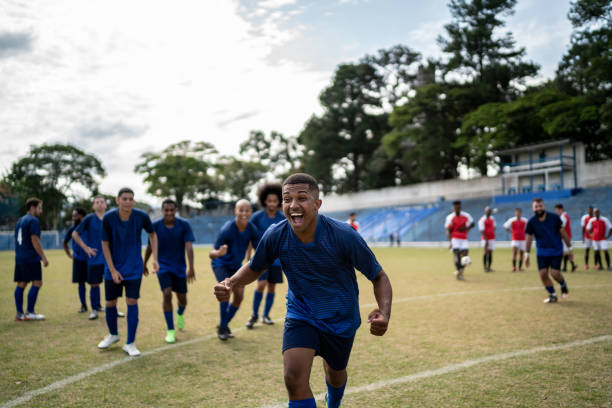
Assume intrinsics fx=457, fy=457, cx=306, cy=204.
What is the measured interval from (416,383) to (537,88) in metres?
48.8

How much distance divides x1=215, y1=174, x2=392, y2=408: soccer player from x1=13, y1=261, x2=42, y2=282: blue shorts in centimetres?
704

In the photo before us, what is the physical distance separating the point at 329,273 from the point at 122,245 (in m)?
4.00

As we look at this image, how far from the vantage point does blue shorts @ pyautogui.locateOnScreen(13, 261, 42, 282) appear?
28.6 feet

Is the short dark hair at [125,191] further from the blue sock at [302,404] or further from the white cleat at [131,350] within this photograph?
the blue sock at [302,404]

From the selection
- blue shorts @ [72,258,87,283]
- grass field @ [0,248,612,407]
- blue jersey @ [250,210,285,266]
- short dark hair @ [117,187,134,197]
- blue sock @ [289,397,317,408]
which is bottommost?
grass field @ [0,248,612,407]

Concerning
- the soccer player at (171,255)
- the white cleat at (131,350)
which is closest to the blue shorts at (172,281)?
the soccer player at (171,255)

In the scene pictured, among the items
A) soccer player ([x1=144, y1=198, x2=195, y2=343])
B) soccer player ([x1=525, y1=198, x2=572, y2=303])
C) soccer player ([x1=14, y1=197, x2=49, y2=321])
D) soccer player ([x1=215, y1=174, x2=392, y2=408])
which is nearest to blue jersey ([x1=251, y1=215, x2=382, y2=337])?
soccer player ([x1=215, y1=174, x2=392, y2=408])

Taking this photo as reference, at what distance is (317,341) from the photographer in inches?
130

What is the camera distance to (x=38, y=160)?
56.2 meters

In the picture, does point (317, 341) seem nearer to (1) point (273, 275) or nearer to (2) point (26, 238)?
(1) point (273, 275)

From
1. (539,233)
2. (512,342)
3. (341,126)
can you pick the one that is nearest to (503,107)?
(341,126)

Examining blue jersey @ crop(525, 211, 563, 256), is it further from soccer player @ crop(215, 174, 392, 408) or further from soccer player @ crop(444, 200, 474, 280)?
soccer player @ crop(215, 174, 392, 408)

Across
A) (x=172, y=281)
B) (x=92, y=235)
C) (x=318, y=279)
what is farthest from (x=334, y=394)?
(x=92, y=235)

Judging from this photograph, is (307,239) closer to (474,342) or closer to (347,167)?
(474,342)
